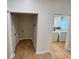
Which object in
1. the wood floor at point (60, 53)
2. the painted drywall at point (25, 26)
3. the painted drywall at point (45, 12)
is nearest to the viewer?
the wood floor at point (60, 53)

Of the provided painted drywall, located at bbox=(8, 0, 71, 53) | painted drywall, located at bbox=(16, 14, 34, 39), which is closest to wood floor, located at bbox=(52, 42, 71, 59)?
painted drywall, located at bbox=(8, 0, 71, 53)

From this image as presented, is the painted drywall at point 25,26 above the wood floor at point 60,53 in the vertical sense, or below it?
above

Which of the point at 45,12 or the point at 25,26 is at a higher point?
the point at 45,12

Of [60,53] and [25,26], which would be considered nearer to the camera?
[60,53]

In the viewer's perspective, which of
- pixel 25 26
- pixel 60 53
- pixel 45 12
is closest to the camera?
pixel 45 12

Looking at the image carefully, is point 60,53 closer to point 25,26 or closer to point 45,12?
point 45,12

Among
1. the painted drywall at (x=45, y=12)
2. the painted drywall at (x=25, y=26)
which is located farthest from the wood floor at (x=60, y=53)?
the painted drywall at (x=25, y=26)

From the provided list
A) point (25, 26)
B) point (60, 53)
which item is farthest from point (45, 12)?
point (25, 26)

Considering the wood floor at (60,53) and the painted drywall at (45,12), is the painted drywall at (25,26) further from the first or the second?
the painted drywall at (45,12)
